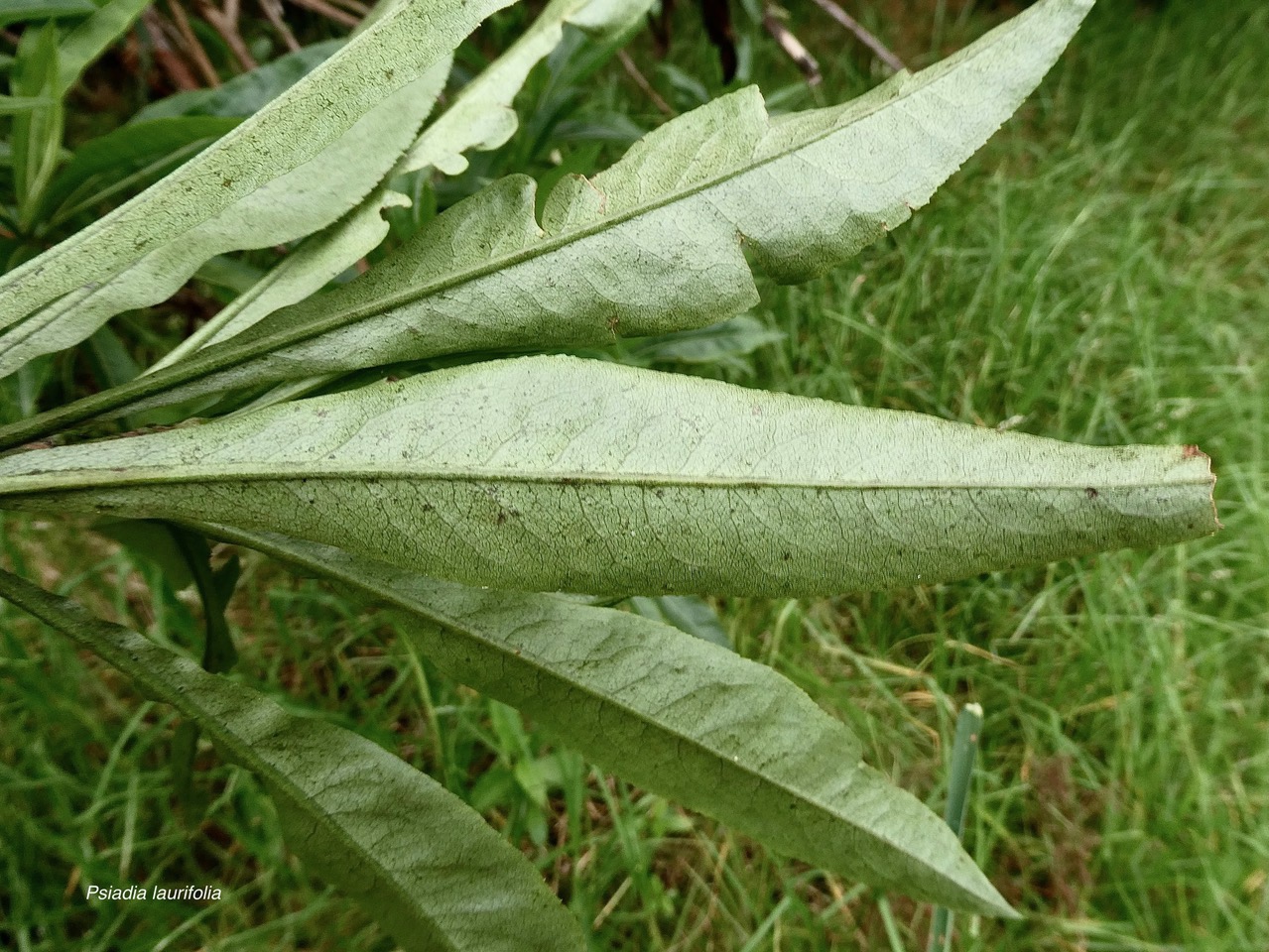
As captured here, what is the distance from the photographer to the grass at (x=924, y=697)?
3.85ft

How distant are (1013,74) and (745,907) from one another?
1.05 meters

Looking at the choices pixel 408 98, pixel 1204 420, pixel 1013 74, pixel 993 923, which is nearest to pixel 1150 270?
pixel 1204 420

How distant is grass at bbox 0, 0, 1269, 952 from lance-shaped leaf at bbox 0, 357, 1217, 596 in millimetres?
507

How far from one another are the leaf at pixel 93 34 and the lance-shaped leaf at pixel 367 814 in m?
0.40

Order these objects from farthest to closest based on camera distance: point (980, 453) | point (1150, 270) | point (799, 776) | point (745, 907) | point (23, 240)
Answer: point (1150, 270) → point (745, 907) → point (23, 240) → point (799, 776) → point (980, 453)

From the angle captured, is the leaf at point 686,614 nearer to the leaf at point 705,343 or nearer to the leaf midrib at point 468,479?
the leaf at point 705,343

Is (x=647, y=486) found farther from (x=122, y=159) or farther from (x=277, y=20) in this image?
(x=277, y=20)

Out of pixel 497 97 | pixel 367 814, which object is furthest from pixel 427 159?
pixel 367 814

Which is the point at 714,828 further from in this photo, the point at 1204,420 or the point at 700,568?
the point at 1204,420

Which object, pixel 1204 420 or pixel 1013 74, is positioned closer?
pixel 1013 74

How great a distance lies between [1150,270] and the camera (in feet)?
6.79

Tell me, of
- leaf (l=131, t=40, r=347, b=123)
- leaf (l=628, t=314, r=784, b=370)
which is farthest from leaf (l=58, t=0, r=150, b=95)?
leaf (l=628, t=314, r=784, b=370)

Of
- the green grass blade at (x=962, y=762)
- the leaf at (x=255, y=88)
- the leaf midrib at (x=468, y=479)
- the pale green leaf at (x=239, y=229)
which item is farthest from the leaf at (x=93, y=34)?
the green grass blade at (x=962, y=762)

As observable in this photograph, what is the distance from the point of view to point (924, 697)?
4.89 feet
